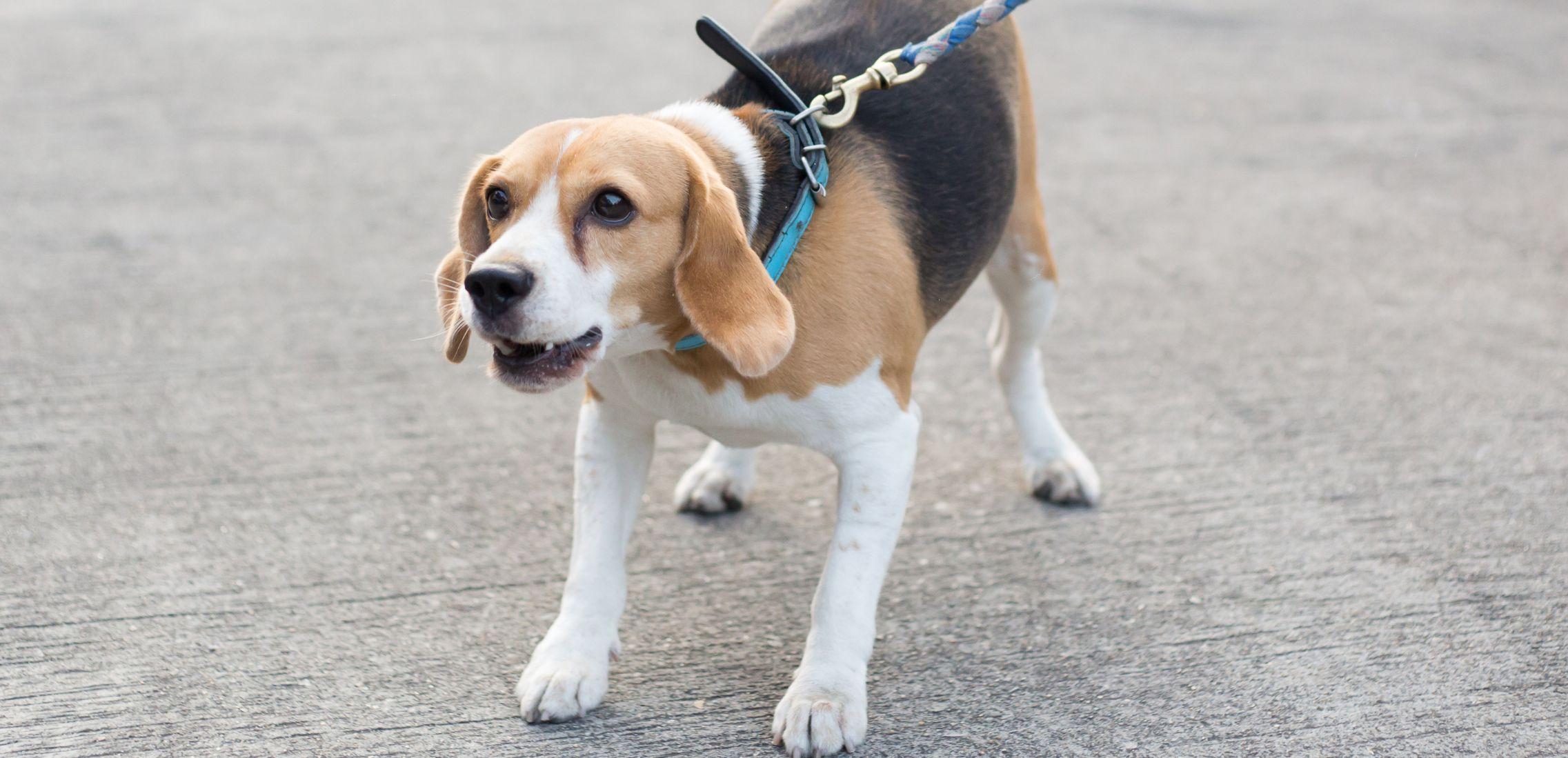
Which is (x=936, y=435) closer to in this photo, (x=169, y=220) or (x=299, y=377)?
(x=299, y=377)

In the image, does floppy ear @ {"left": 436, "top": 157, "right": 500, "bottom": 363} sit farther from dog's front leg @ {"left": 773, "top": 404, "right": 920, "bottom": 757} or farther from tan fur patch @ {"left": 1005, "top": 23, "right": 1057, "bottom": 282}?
tan fur patch @ {"left": 1005, "top": 23, "right": 1057, "bottom": 282}

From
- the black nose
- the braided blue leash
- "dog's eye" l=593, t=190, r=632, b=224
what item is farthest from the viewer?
the braided blue leash

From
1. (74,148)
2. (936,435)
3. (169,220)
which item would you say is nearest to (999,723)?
(936,435)

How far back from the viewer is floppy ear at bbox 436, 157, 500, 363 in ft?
8.26

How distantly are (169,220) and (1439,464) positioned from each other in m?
4.58

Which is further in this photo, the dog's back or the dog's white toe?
the dog's back

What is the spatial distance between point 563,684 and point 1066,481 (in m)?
1.50

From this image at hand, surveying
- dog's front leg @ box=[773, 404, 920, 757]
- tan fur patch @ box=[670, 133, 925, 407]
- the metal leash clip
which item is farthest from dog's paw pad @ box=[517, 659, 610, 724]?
the metal leash clip

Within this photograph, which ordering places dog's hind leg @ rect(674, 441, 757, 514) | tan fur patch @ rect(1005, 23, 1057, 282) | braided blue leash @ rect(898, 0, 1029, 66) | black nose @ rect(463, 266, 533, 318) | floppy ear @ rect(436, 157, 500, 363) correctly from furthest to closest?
dog's hind leg @ rect(674, 441, 757, 514), tan fur patch @ rect(1005, 23, 1057, 282), braided blue leash @ rect(898, 0, 1029, 66), floppy ear @ rect(436, 157, 500, 363), black nose @ rect(463, 266, 533, 318)

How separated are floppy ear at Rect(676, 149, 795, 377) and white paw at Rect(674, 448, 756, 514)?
121cm

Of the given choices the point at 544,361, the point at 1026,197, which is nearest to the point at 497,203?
the point at 544,361

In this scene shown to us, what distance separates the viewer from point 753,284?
2.35 m

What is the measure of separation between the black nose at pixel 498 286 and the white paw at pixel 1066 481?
71.8 inches

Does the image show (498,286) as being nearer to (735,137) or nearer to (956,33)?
(735,137)
